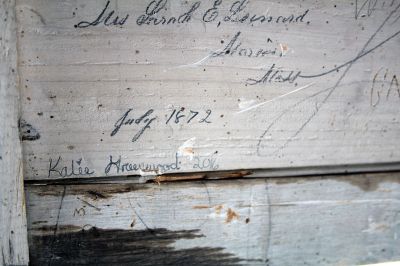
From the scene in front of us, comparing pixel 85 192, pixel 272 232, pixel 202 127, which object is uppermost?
pixel 202 127

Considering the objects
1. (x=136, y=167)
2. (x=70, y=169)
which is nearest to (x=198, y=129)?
(x=136, y=167)

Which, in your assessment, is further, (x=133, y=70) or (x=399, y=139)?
(x=399, y=139)

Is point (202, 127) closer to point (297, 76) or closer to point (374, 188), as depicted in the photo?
point (297, 76)

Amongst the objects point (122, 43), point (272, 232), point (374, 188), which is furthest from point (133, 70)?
point (374, 188)

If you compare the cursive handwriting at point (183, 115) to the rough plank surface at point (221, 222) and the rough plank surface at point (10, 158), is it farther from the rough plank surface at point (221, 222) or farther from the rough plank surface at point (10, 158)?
the rough plank surface at point (10, 158)

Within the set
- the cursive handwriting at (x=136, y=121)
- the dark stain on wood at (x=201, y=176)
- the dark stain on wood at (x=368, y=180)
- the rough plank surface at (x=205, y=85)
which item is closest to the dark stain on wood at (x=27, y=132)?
the rough plank surface at (x=205, y=85)

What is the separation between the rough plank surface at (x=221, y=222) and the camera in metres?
0.90

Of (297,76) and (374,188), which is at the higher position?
(297,76)

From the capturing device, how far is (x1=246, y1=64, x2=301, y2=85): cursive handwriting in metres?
0.93

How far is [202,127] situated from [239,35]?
0.19 m

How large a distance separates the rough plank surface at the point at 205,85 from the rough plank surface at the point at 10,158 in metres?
0.02

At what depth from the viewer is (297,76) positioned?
3.12 ft

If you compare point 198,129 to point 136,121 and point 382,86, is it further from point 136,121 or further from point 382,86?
point 382,86

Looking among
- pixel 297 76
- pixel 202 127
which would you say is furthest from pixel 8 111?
pixel 297 76
